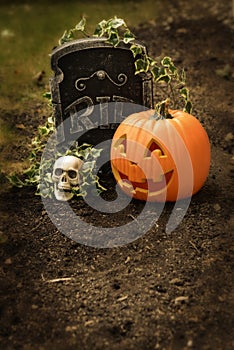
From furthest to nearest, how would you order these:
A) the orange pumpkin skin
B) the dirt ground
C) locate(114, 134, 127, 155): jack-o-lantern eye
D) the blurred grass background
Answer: the blurred grass background, locate(114, 134, 127, 155): jack-o-lantern eye, the orange pumpkin skin, the dirt ground

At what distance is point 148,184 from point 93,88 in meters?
0.78

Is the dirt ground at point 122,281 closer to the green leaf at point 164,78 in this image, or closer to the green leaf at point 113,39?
the green leaf at point 164,78

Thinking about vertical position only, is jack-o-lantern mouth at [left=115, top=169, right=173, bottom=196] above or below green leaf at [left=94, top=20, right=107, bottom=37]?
below

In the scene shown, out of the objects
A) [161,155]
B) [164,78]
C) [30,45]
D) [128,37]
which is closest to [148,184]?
[161,155]

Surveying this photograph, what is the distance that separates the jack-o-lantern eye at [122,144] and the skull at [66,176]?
0.88 feet

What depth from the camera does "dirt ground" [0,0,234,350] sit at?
3.22m

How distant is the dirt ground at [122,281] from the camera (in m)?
3.22

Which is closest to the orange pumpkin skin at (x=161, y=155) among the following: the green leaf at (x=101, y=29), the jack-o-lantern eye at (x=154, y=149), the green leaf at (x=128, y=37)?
the jack-o-lantern eye at (x=154, y=149)

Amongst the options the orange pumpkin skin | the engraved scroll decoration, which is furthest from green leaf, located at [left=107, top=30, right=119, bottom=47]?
the orange pumpkin skin

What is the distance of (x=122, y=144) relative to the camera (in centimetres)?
409

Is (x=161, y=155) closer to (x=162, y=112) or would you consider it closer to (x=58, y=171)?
(x=162, y=112)

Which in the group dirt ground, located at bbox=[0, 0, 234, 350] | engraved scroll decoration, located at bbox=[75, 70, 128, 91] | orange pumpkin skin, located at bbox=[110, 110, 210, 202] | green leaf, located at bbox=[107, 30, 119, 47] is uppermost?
green leaf, located at bbox=[107, 30, 119, 47]

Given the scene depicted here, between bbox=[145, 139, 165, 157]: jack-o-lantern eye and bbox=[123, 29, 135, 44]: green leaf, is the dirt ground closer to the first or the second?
bbox=[145, 139, 165, 157]: jack-o-lantern eye

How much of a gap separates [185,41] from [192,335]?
403 centimetres
